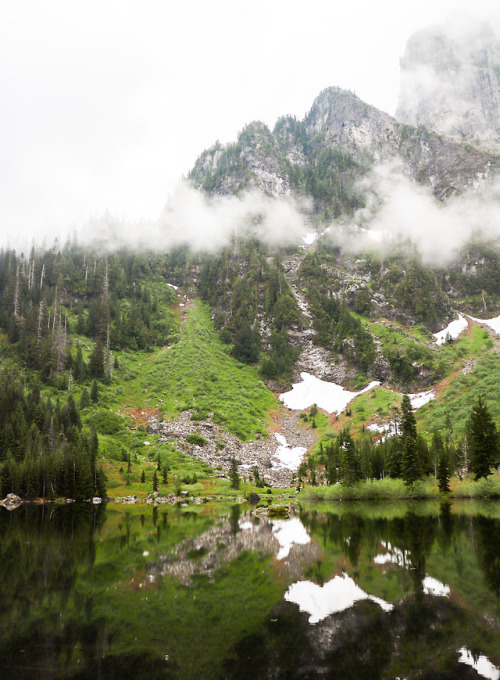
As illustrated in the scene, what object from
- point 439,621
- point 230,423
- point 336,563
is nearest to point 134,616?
point 439,621

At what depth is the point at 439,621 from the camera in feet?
39.3

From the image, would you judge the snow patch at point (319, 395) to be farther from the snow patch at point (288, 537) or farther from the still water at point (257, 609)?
the still water at point (257, 609)

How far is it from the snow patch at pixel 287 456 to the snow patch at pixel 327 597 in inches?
3957

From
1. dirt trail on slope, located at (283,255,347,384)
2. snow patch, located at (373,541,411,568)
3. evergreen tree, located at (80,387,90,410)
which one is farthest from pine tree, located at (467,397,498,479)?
dirt trail on slope, located at (283,255,347,384)

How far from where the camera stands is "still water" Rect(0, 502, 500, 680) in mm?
9953

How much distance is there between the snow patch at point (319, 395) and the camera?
149000 millimetres

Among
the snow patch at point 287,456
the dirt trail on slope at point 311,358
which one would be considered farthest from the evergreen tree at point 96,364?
the dirt trail on slope at point 311,358

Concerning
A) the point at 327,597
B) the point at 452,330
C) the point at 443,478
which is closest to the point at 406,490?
the point at 443,478

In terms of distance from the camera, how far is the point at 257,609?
14.5 metres

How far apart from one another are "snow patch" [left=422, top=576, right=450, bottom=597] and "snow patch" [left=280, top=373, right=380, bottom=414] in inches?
5044

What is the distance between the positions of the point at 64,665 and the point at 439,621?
1016 cm

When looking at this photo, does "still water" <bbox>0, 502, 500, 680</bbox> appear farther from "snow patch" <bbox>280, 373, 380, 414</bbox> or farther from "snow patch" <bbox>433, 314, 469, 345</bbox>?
"snow patch" <bbox>433, 314, 469, 345</bbox>

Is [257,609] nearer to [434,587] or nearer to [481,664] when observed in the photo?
[434,587]

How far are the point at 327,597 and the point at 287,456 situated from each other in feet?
363
